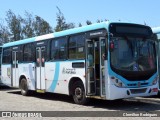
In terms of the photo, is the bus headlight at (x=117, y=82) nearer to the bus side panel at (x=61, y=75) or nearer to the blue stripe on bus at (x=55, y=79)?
the bus side panel at (x=61, y=75)

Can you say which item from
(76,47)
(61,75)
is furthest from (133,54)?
(61,75)

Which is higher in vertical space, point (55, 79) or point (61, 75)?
point (61, 75)

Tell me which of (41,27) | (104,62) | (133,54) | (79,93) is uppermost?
(41,27)

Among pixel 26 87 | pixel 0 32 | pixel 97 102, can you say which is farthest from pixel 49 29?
pixel 97 102

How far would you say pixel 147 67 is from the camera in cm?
1268

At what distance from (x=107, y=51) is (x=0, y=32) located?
37819 millimetres

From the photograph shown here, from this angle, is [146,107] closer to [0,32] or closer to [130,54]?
[130,54]

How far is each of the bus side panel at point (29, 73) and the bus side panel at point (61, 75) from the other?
1.64m

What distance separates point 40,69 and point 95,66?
4.53 meters

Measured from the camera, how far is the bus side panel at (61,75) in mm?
13516

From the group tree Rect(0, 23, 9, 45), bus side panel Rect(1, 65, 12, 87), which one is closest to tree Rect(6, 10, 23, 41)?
tree Rect(0, 23, 9, 45)

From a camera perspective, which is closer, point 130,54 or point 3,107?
point 130,54

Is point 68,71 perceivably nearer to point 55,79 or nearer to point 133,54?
point 55,79

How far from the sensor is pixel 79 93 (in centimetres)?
1339
